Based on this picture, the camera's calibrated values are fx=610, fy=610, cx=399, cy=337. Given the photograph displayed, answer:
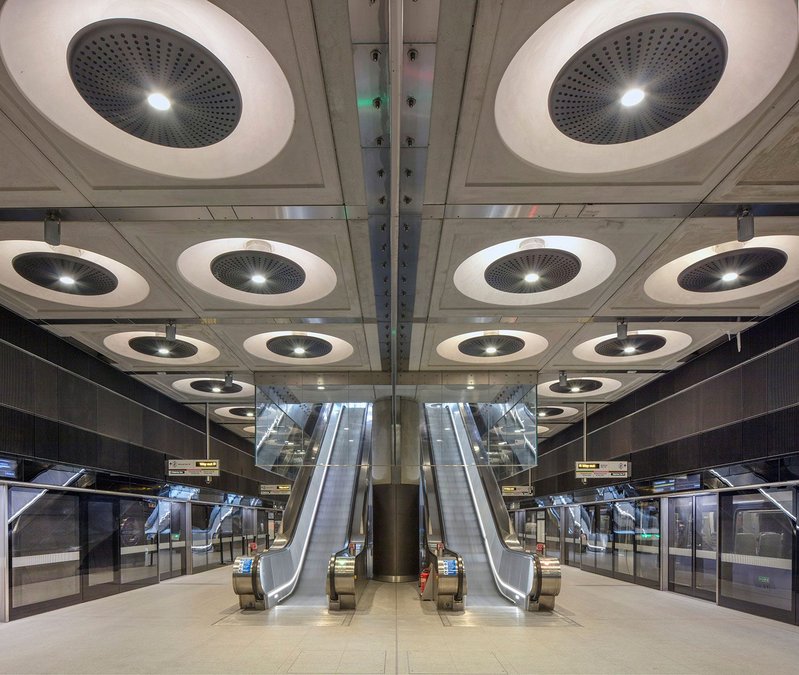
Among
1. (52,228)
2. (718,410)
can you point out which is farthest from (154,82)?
(718,410)

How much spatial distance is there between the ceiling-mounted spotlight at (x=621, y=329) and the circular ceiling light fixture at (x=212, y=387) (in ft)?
26.9

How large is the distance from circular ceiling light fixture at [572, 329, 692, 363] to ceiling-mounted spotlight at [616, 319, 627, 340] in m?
0.12

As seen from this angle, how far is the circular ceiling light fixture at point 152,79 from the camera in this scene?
3705mm

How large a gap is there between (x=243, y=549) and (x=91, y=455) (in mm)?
13226

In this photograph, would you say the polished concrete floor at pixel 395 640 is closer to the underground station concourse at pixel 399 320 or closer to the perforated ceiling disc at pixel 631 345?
the underground station concourse at pixel 399 320

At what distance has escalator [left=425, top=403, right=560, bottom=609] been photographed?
970 centimetres

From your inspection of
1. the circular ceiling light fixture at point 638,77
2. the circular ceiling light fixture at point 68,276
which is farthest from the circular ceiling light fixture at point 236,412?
the circular ceiling light fixture at point 638,77

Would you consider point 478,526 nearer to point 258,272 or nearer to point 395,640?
point 395,640

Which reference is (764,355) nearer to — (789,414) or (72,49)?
(789,414)

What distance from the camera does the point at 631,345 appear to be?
1074 cm

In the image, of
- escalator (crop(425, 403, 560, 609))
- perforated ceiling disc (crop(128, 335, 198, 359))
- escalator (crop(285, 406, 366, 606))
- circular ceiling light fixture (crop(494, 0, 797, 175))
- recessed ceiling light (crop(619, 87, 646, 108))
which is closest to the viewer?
circular ceiling light fixture (crop(494, 0, 797, 175))

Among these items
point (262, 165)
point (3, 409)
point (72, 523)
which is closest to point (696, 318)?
point (262, 165)

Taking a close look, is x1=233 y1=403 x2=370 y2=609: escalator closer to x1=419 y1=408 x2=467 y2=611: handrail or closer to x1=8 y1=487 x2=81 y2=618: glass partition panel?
x1=419 y1=408 x2=467 y2=611: handrail

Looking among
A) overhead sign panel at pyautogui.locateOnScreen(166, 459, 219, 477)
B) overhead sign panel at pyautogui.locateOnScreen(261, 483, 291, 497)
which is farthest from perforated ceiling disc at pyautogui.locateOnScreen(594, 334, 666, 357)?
overhead sign panel at pyautogui.locateOnScreen(261, 483, 291, 497)
